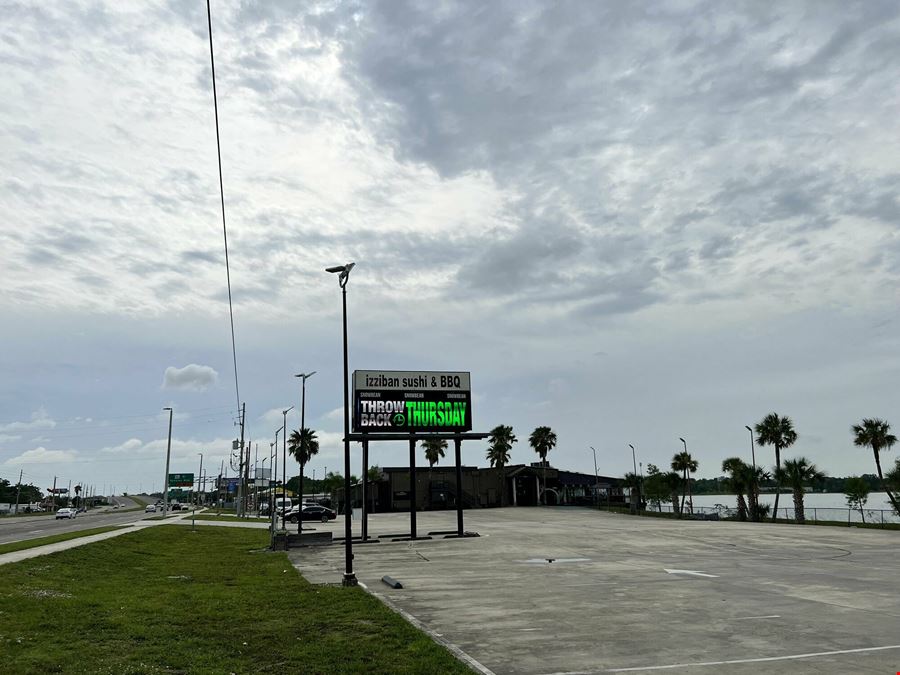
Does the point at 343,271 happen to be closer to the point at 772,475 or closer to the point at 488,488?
the point at 772,475

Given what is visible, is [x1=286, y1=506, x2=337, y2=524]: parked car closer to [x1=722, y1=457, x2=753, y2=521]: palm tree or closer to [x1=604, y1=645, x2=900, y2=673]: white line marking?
[x1=722, y1=457, x2=753, y2=521]: palm tree

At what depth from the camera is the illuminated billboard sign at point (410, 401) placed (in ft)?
143

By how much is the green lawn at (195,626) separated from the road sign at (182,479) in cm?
9157

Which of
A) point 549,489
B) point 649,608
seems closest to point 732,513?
point 549,489

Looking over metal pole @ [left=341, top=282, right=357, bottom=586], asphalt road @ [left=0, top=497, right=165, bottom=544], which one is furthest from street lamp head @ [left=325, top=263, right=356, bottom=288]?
asphalt road @ [left=0, top=497, right=165, bottom=544]

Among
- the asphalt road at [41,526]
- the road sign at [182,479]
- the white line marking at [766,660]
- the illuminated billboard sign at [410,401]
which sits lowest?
the asphalt road at [41,526]

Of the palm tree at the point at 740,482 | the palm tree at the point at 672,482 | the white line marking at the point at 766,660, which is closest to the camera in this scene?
the white line marking at the point at 766,660

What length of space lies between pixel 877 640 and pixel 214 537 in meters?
45.0

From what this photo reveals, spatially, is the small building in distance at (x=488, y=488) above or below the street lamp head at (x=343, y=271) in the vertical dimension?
below

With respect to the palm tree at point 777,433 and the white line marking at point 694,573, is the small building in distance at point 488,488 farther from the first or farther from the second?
the white line marking at point 694,573

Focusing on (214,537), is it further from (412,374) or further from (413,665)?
(413,665)

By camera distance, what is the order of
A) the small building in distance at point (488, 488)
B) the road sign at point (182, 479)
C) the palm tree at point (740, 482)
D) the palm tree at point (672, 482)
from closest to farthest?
the palm tree at point (740, 482)
the palm tree at point (672, 482)
the small building in distance at point (488, 488)
the road sign at point (182, 479)

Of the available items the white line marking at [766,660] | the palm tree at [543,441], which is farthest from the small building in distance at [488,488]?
the white line marking at [766,660]

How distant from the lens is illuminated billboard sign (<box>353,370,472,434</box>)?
43.6 metres
